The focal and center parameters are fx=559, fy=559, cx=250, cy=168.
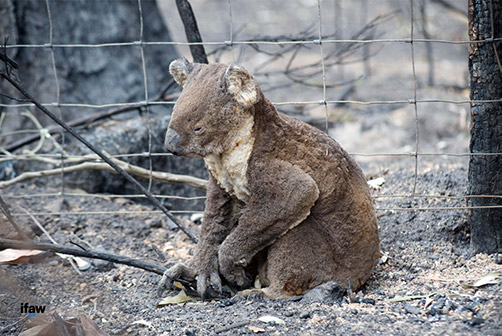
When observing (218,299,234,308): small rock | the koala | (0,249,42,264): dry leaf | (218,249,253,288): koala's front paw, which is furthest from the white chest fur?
(0,249,42,264): dry leaf

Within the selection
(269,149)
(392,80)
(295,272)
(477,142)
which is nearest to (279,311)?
(295,272)

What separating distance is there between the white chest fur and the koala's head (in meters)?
0.07

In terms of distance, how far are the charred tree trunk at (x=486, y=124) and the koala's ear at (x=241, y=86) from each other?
1.58 m

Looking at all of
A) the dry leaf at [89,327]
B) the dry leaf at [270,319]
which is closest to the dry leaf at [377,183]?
the dry leaf at [270,319]

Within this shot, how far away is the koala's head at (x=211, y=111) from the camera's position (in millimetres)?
3053

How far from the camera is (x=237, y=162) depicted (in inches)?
126

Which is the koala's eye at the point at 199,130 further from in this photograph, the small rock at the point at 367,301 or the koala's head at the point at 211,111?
the small rock at the point at 367,301

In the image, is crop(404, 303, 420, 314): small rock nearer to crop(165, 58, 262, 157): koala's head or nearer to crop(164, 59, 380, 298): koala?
crop(164, 59, 380, 298): koala

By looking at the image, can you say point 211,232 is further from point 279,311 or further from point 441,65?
point 441,65

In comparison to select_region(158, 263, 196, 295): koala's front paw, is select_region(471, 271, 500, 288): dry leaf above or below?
below

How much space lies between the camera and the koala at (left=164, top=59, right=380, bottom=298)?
3.08m

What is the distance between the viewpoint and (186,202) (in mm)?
5770

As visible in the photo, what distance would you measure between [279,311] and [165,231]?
1.89m

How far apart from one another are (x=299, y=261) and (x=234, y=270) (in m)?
0.41
